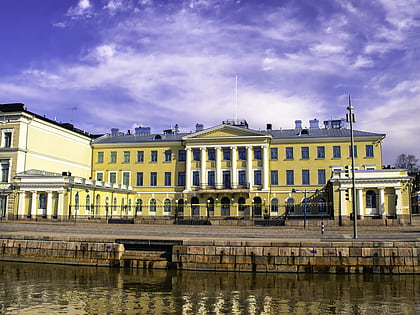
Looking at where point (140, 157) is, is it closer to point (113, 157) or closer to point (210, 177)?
point (113, 157)

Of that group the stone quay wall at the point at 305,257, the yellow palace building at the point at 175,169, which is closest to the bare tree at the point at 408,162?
the yellow palace building at the point at 175,169

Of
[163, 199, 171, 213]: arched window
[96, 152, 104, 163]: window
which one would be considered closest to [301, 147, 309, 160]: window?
[163, 199, 171, 213]: arched window

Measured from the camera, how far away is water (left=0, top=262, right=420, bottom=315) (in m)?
14.4

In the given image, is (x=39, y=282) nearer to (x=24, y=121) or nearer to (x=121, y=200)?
(x=24, y=121)

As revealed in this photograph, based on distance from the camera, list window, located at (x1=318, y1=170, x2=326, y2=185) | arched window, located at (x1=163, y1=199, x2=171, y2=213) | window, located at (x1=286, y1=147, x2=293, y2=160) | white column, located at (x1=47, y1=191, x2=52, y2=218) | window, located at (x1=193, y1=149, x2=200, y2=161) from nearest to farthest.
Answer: white column, located at (x1=47, y1=191, x2=52, y2=218) → window, located at (x1=318, y1=170, x2=326, y2=185) → window, located at (x1=286, y1=147, x2=293, y2=160) → window, located at (x1=193, y1=149, x2=200, y2=161) → arched window, located at (x1=163, y1=199, x2=171, y2=213)

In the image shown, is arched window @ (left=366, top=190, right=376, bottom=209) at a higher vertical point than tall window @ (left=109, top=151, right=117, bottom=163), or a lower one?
lower

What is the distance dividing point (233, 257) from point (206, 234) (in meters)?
8.05

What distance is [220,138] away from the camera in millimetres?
58375

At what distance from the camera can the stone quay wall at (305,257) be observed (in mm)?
20891

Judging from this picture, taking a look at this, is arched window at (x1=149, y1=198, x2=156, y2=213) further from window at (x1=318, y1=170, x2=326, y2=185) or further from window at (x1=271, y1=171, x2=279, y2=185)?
window at (x1=318, y1=170, x2=326, y2=185)

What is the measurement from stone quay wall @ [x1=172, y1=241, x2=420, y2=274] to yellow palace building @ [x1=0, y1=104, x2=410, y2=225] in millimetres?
23845

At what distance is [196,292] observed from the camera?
17.1 metres

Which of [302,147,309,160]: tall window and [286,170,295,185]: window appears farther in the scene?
[302,147,309,160]: tall window

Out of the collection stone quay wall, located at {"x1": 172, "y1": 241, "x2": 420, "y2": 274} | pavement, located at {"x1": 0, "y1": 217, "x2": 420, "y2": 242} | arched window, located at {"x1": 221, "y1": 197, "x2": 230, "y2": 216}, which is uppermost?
arched window, located at {"x1": 221, "y1": 197, "x2": 230, "y2": 216}
